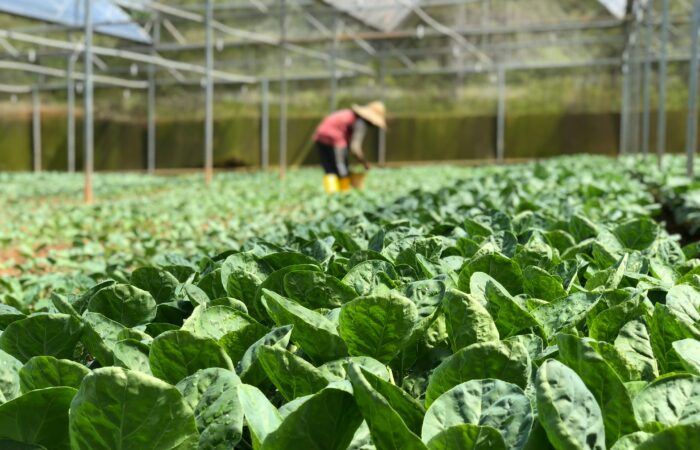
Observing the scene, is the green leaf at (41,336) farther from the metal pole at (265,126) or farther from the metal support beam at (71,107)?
the metal pole at (265,126)

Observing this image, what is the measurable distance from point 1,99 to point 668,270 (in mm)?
27988

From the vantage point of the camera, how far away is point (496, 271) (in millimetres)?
2039

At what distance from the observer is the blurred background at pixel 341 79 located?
23.2 metres

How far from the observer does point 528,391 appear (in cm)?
129

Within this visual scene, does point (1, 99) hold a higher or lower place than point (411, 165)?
higher

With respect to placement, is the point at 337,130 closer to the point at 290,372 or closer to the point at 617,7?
the point at 617,7

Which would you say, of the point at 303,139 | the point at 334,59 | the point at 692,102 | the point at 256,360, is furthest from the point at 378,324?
the point at 303,139

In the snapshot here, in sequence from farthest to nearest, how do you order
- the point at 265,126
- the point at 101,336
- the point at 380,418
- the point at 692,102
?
the point at 265,126 < the point at 692,102 < the point at 101,336 < the point at 380,418

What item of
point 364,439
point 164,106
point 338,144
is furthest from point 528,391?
point 164,106

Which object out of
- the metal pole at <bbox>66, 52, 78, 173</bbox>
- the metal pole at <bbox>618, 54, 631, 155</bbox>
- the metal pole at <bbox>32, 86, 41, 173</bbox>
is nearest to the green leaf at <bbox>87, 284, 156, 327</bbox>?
the metal pole at <bbox>618, 54, 631, 155</bbox>

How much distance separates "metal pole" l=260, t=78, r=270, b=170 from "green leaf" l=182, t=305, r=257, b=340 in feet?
80.9

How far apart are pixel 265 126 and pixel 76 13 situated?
7347 mm

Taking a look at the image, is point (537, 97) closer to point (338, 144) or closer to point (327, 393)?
point (338, 144)

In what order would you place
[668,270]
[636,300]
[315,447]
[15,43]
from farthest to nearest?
[15,43]
[668,270]
[636,300]
[315,447]
